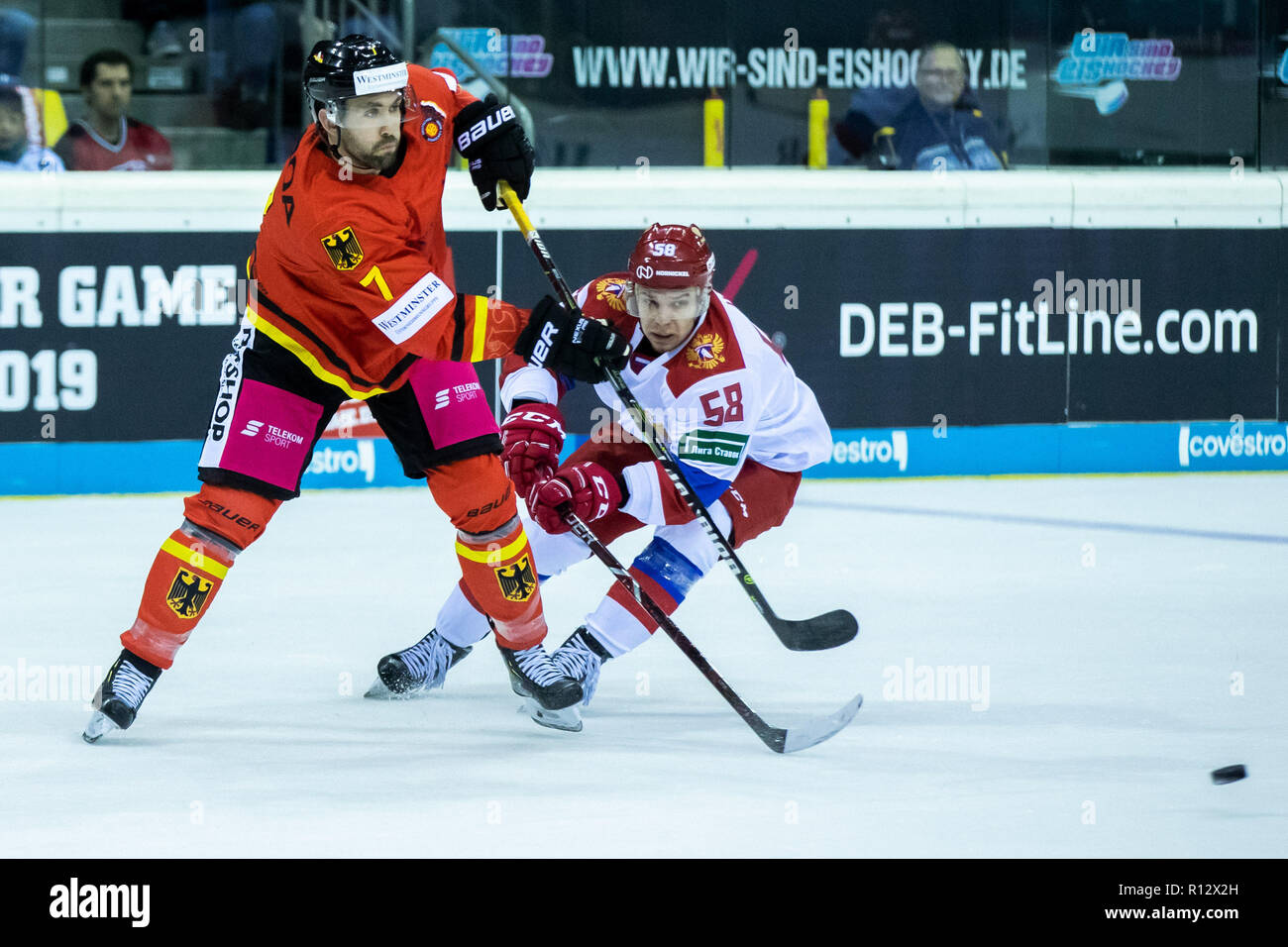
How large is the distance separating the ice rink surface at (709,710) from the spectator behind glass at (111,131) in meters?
1.38

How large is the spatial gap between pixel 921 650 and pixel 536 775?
1.44m

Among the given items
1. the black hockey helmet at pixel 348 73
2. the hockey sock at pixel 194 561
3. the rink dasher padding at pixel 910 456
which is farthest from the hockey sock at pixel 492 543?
the rink dasher padding at pixel 910 456

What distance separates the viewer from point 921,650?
4598 mm

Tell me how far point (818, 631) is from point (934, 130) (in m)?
4.16

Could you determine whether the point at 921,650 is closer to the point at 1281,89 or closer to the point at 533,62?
the point at 533,62

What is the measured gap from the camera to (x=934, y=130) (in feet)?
25.7

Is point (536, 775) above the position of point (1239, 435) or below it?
below

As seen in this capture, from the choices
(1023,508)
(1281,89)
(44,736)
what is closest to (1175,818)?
(44,736)

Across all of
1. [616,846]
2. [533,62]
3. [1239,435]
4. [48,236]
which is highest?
[533,62]

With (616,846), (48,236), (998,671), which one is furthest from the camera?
(48,236)

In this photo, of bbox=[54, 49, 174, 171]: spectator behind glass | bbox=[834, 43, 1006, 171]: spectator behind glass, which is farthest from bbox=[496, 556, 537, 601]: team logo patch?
bbox=[834, 43, 1006, 171]: spectator behind glass

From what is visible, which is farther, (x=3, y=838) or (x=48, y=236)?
(x=48, y=236)

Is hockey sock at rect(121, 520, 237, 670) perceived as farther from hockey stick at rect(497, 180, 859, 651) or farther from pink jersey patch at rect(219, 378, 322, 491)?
hockey stick at rect(497, 180, 859, 651)

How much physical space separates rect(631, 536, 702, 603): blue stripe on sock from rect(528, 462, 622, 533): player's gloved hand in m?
0.13
